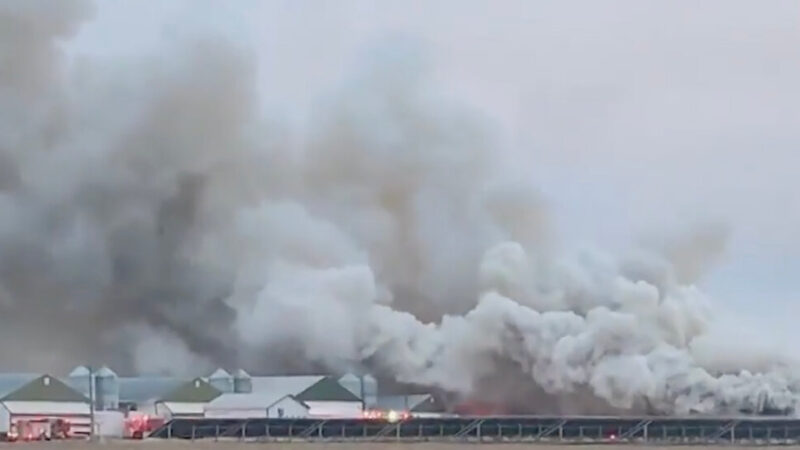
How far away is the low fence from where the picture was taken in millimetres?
54812

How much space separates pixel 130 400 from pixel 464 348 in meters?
13.6

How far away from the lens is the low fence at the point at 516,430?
54.8 meters

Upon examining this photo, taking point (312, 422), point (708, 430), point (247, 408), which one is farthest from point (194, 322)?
point (708, 430)

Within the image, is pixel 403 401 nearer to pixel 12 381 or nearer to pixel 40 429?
pixel 40 429

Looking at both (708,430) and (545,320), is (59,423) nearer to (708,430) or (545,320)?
(545,320)

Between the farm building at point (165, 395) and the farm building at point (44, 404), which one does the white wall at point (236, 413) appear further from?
the farm building at point (44, 404)

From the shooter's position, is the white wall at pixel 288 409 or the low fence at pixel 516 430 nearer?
the low fence at pixel 516 430

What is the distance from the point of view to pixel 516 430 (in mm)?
56656

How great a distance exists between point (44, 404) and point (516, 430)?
18346mm

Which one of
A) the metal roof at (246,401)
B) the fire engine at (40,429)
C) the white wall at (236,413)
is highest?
the metal roof at (246,401)

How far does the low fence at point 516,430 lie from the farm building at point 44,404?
18.5ft

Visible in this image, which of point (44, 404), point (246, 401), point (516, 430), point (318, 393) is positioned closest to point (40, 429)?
point (44, 404)

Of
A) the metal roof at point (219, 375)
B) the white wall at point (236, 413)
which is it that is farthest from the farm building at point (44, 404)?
the metal roof at point (219, 375)

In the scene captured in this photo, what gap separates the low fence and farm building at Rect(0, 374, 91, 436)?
563 cm
